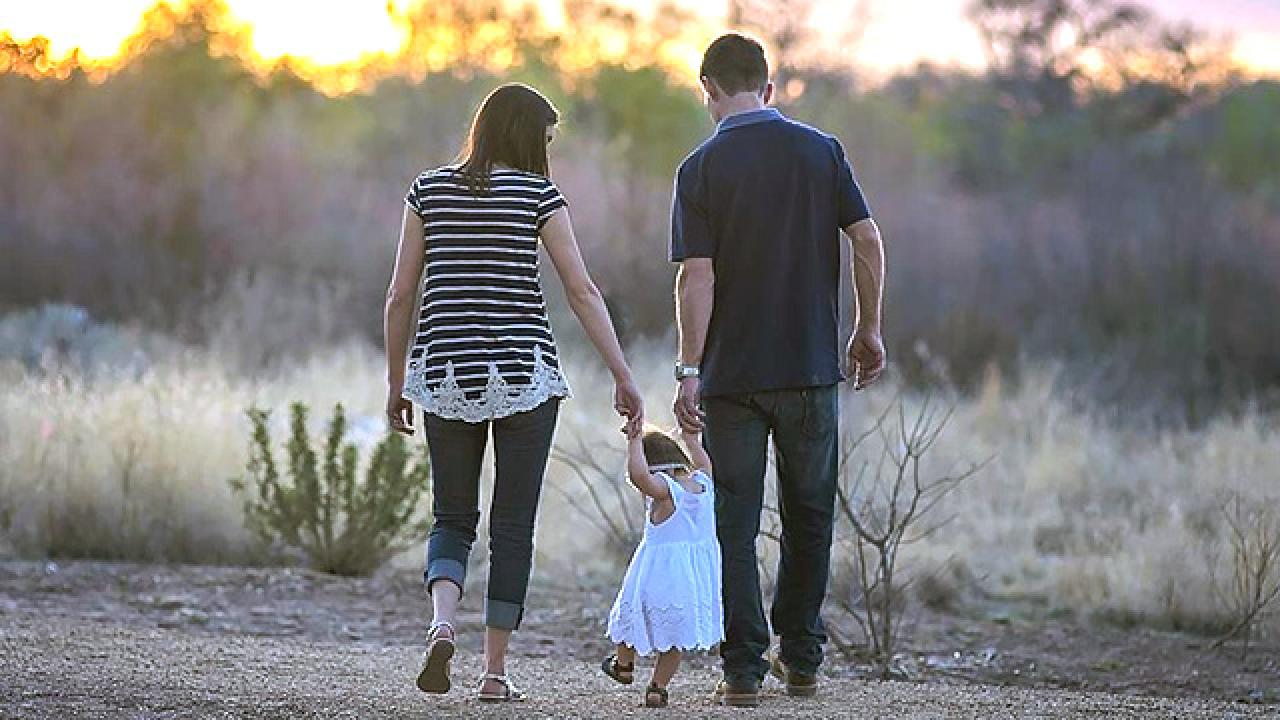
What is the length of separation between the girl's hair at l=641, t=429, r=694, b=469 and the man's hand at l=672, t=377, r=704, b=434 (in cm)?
14

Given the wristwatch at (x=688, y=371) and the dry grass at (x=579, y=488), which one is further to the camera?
the dry grass at (x=579, y=488)

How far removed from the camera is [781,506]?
6.60 metres

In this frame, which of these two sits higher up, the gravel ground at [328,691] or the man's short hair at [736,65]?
the man's short hair at [736,65]

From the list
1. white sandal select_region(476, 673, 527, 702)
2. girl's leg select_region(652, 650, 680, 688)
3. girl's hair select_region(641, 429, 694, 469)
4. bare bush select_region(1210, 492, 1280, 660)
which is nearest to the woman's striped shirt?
girl's hair select_region(641, 429, 694, 469)

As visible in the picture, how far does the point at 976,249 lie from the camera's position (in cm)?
2712

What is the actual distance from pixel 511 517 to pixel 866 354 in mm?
1258

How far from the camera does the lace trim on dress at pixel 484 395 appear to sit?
239 inches

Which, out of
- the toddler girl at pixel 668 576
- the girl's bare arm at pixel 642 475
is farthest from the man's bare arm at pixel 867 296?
the girl's bare arm at pixel 642 475

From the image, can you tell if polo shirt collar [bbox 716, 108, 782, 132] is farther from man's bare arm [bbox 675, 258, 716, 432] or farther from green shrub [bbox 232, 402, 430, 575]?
green shrub [bbox 232, 402, 430, 575]

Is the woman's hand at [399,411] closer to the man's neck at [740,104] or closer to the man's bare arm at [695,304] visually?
the man's bare arm at [695,304]

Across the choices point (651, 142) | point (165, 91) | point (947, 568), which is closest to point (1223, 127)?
point (651, 142)

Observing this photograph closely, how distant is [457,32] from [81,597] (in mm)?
25665

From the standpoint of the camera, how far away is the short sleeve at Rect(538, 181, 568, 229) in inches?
240

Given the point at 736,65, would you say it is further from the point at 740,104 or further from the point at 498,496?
the point at 498,496
